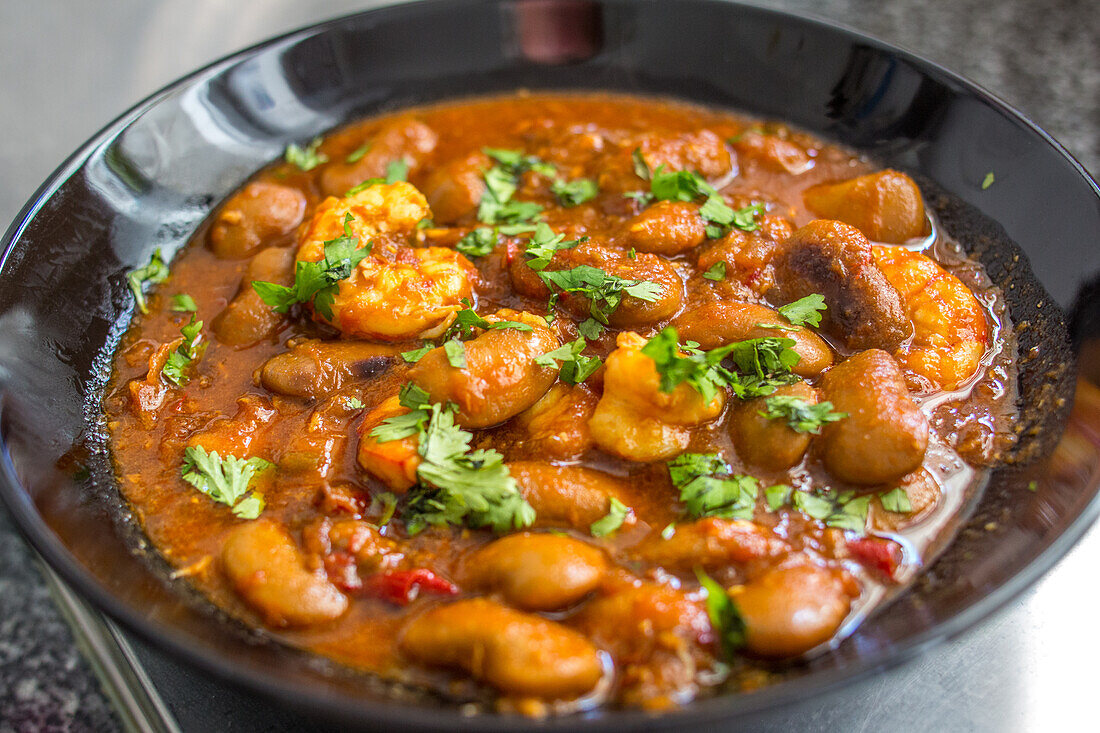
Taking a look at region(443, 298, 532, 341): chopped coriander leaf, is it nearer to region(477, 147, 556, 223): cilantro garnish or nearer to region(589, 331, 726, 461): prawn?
region(589, 331, 726, 461): prawn

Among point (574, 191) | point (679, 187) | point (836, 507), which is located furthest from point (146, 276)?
point (836, 507)

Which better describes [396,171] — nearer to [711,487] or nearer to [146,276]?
[146,276]

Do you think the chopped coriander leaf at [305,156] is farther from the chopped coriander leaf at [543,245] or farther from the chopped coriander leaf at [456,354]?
the chopped coriander leaf at [456,354]

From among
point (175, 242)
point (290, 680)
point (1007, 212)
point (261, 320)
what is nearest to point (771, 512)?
point (290, 680)

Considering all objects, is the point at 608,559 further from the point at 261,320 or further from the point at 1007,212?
the point at 1007,212

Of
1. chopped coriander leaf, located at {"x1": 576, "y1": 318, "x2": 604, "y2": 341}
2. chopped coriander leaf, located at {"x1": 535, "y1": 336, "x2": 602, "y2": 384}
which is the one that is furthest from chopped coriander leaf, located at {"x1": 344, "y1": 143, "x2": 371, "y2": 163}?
chopped coriander leaf, located at {"x1": 535, "y1": 336, "x2": 602, "y2": 384}

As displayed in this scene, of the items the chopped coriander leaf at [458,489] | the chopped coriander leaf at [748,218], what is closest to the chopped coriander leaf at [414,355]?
the chopped coriander leaf at [458,489]
